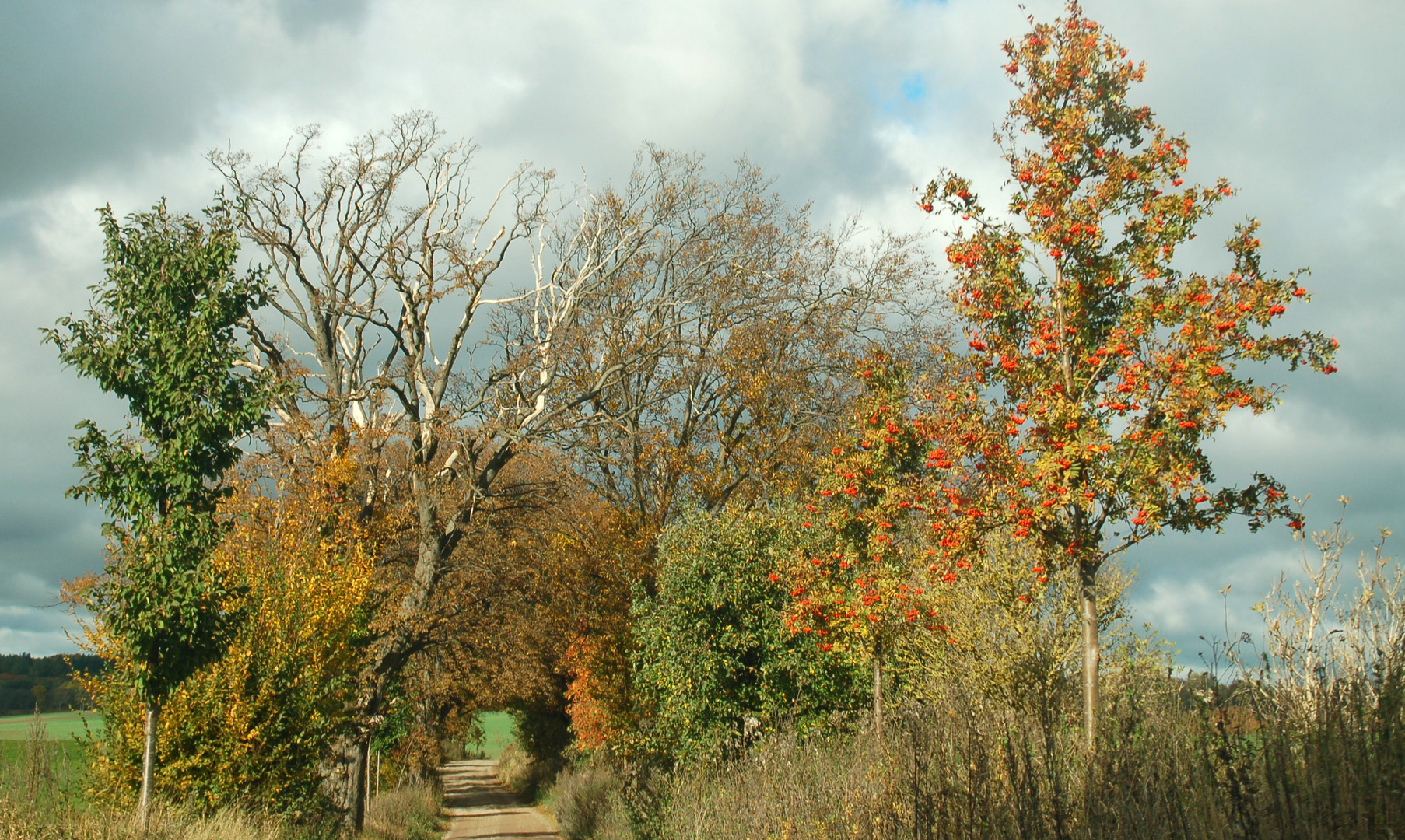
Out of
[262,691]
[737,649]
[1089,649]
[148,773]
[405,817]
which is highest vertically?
[1089,649]

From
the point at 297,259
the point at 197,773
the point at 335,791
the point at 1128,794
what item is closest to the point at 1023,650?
the point at 1128,794

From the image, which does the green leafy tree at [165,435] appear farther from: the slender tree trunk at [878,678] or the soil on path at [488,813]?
the soil on path at [488,813]

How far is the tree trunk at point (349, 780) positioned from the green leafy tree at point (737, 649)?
6477mm

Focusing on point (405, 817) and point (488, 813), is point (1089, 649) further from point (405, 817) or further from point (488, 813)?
point (488, 813)

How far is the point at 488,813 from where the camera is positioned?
1358 inches

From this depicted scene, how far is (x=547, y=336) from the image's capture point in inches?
915

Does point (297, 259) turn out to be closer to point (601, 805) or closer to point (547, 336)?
point (547, 336)

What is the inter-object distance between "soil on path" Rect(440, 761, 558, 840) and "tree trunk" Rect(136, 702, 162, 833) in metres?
15.2

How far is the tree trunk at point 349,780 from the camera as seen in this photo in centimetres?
1905

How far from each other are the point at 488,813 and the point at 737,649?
21.7 meters

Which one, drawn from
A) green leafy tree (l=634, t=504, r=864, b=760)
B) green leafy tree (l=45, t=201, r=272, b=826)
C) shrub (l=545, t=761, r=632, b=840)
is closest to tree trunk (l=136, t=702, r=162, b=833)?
green leafy tree (l=45, t=201, r=272, b=826)

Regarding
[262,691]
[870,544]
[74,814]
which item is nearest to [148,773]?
[74,814]

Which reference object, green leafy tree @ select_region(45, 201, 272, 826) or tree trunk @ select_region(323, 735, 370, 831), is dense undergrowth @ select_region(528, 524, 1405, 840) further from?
tree trunk @ select_region(323, 735, 370, 831)

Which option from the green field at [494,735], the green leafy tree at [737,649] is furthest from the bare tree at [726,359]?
the green field at [494,735]
